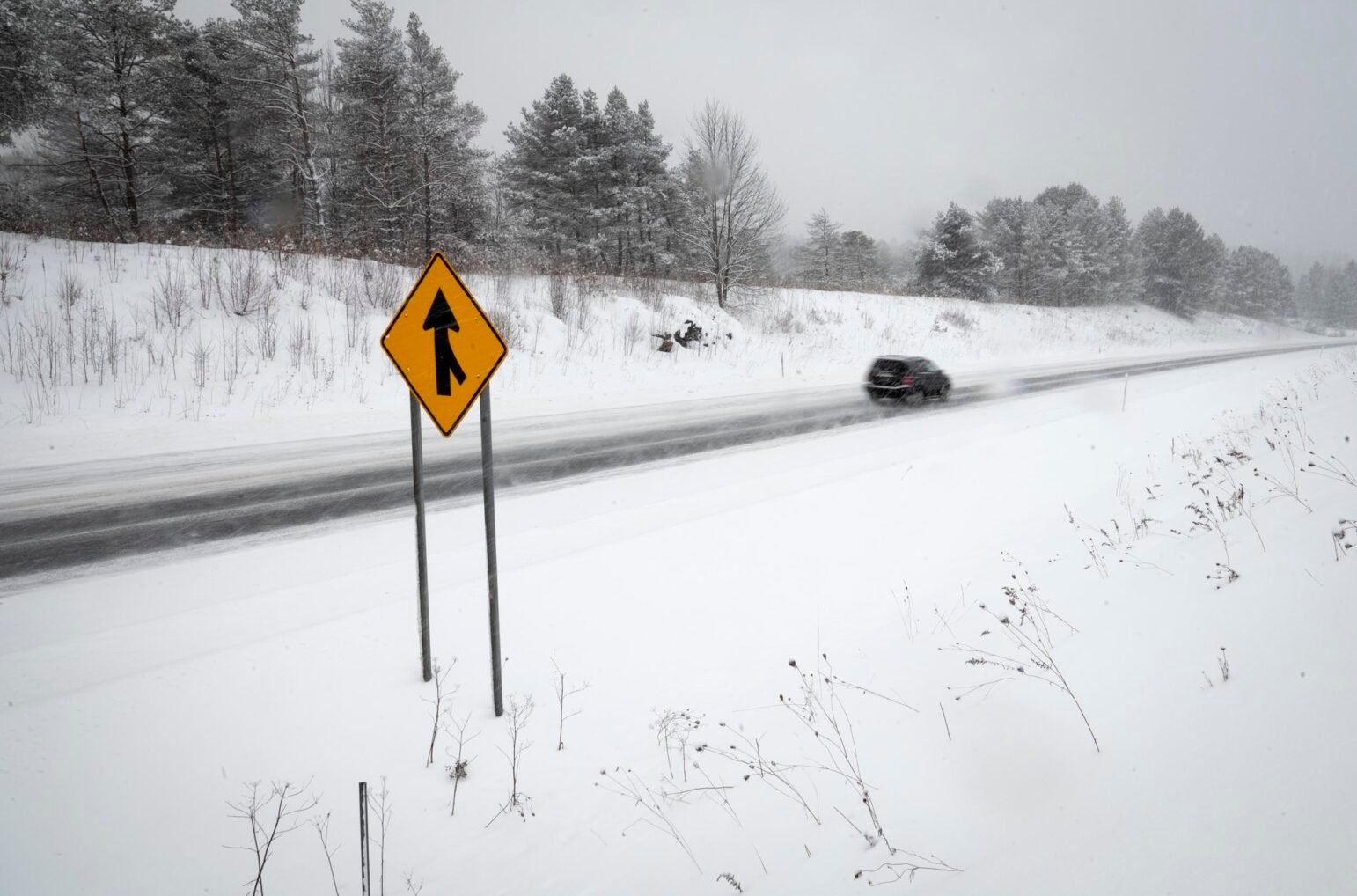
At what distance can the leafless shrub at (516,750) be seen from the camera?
2.83 metres

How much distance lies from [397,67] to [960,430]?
24.4 m

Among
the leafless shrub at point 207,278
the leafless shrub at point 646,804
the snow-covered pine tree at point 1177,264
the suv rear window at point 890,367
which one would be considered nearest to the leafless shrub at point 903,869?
the leafless shrub at point 646,804

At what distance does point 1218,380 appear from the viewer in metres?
18.5

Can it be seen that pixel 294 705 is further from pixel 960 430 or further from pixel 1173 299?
pixel 1173 299

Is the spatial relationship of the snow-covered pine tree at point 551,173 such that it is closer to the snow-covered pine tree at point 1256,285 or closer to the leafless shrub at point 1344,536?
the leafless shrub at point 1344,536

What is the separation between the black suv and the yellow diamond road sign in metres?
13.3

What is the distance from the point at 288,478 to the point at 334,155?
29.1m

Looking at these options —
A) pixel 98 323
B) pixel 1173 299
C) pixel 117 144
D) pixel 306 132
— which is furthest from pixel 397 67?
pixel 1173 299

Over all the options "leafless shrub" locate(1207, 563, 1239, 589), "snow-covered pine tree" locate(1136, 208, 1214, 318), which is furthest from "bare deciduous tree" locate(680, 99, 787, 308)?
"snow-covered pine tree" locate(1136, 208, 1214, 318)

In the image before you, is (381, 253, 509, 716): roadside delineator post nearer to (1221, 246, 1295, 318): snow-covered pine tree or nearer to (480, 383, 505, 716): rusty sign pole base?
(480, 383, 505, 716): rusty sign pole base

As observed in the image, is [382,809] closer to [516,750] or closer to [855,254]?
[516,750]

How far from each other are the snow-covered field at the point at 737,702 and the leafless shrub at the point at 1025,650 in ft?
0.13

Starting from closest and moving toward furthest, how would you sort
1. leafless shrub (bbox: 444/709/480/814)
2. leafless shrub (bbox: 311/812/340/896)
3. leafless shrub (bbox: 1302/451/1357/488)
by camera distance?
leafless shrub (bbox: 311/812/340/896)
leafless shrub (bbox: 444/709/480/814)
leafless shrub (bbox: 1302/451/1357/488)

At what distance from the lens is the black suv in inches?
581
